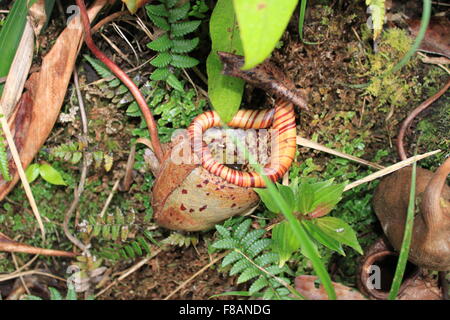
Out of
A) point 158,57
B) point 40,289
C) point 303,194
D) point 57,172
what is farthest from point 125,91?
point 40,289

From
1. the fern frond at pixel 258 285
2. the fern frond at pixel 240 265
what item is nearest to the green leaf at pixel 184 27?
the fern frond at pixel 240 265

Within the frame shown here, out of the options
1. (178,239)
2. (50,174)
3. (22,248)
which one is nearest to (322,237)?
(178,239)

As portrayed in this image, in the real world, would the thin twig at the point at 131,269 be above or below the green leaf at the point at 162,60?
below

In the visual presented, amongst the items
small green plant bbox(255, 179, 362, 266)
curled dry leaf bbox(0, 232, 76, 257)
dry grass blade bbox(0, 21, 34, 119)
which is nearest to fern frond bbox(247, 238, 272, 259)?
small green plant bbox(255, 179, 362, 266)

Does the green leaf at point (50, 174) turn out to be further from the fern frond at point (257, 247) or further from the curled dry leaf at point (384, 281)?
the curled dry leaf at point (384, 281)

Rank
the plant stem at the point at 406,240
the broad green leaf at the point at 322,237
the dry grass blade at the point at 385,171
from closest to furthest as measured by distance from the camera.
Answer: the plant stem at the point at 406,240, the broad green leaf at the point at 322,237, the dry grass blade at the point at 385,171

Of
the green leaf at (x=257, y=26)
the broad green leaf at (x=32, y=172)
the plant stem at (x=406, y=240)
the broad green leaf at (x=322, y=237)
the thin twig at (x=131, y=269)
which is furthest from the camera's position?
the thin twig at (x=131, y=269)
